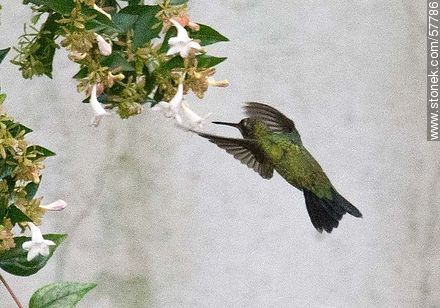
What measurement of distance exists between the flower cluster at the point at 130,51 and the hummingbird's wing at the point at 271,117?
42cm

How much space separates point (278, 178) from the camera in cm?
108

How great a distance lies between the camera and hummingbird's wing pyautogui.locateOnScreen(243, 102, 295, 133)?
0.99 m

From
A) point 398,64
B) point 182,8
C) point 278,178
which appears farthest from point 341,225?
point 182,8

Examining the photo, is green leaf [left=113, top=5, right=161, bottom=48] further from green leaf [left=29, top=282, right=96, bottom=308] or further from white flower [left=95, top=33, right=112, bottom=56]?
green leaf [left=29, top=282, right=96, bottom=308]

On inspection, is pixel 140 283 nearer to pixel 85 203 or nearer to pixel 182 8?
pixel 85 203

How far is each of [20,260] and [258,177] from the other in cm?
55

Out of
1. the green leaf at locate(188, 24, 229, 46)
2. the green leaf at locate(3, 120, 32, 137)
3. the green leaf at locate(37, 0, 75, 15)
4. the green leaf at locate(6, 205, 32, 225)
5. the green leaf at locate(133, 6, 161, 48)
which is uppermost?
the green leaf at locate(37, 0, 75, 15)

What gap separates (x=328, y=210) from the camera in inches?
42.2

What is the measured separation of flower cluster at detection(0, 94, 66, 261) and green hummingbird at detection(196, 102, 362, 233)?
1.21ft

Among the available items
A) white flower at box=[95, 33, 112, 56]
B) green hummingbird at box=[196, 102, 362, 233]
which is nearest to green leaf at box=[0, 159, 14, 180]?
white flower at box=[95, 33, 112, 56]

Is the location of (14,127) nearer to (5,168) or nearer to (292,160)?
(5,168)

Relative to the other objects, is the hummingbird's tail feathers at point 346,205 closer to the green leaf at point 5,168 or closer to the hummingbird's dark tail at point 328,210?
the hummingbird's dark tail at point 328,210

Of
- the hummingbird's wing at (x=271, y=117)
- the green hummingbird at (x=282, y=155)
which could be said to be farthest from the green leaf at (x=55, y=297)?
the hummingbird's wing at (x=271, y=117)

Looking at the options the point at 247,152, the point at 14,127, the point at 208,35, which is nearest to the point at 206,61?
the point at 208,35
